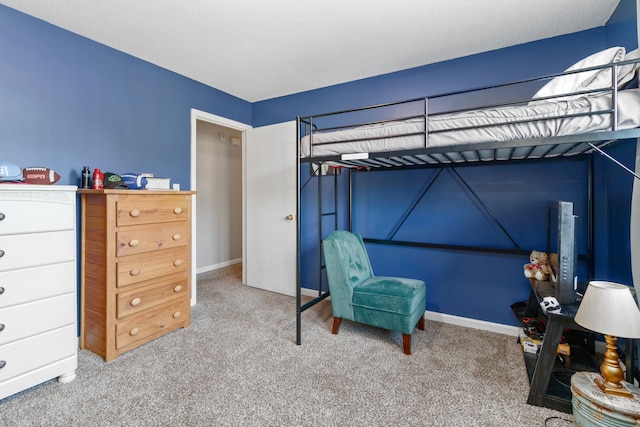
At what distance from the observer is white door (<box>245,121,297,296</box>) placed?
342cm

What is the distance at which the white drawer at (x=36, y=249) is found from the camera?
157cm

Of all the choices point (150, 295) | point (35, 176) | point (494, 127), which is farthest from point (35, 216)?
point (494, 127)

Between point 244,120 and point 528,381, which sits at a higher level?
point 244,120

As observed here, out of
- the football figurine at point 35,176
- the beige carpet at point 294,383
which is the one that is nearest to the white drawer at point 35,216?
the football figurine at point 35,176

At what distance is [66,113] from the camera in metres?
2.22

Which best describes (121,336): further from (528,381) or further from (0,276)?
(528,381)

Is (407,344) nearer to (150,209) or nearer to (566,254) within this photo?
(566,254)

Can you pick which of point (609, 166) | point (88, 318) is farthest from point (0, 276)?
point (609, 166)

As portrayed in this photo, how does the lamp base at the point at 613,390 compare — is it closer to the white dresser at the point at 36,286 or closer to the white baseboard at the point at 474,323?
the white baseboard at the point at 474,323

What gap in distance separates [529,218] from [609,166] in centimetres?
59

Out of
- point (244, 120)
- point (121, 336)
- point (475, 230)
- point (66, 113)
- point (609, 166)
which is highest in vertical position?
point (244, 120)

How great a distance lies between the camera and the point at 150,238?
7.40ft

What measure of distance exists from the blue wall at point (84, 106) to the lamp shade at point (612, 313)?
324cm

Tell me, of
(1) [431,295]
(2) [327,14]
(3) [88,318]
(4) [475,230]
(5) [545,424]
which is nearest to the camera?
(5) [545,424]
